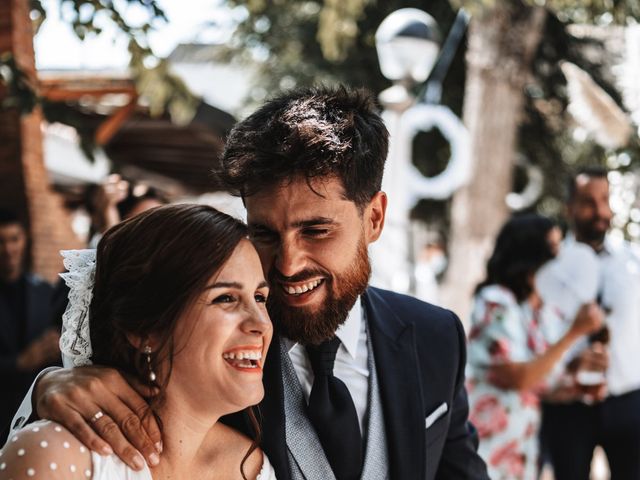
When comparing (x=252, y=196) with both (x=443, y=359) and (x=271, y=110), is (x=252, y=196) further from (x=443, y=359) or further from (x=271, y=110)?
(x=443, y=359)

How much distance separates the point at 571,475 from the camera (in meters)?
4.80

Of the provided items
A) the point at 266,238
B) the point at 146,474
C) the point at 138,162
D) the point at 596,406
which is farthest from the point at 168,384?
the point at 138,162

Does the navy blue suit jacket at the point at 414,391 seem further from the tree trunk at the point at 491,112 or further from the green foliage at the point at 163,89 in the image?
the tree trunk at the point at 491,112

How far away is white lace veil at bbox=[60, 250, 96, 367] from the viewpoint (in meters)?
2.12

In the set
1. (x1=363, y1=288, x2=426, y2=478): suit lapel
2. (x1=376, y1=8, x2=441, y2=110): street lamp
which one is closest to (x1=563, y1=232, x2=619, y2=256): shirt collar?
(x1=376, y1=8, x2=441, y2=110): street lamp

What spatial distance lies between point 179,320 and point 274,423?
1.33ft

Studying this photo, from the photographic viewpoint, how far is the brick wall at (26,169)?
17.5ft

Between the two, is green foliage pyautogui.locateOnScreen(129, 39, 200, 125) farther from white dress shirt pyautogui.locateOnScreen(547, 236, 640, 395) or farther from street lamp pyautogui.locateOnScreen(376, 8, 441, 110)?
white dress shirt pyautogui.locateOnScreen(547, 236, 640, 395)

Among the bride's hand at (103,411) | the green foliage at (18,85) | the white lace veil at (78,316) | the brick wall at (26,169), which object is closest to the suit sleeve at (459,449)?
the bride's hand at (103,411)

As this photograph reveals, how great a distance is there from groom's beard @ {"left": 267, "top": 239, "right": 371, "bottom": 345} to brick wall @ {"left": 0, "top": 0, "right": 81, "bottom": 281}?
11.8 feet

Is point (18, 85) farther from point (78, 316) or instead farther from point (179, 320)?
point (179, 320)

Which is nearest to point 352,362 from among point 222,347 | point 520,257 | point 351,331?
point 351,331

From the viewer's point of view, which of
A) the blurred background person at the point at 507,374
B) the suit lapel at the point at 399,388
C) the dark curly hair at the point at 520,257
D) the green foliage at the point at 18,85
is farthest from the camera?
the dark curly hair at the point at 520,257

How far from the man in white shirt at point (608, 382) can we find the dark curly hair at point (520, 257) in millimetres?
454
